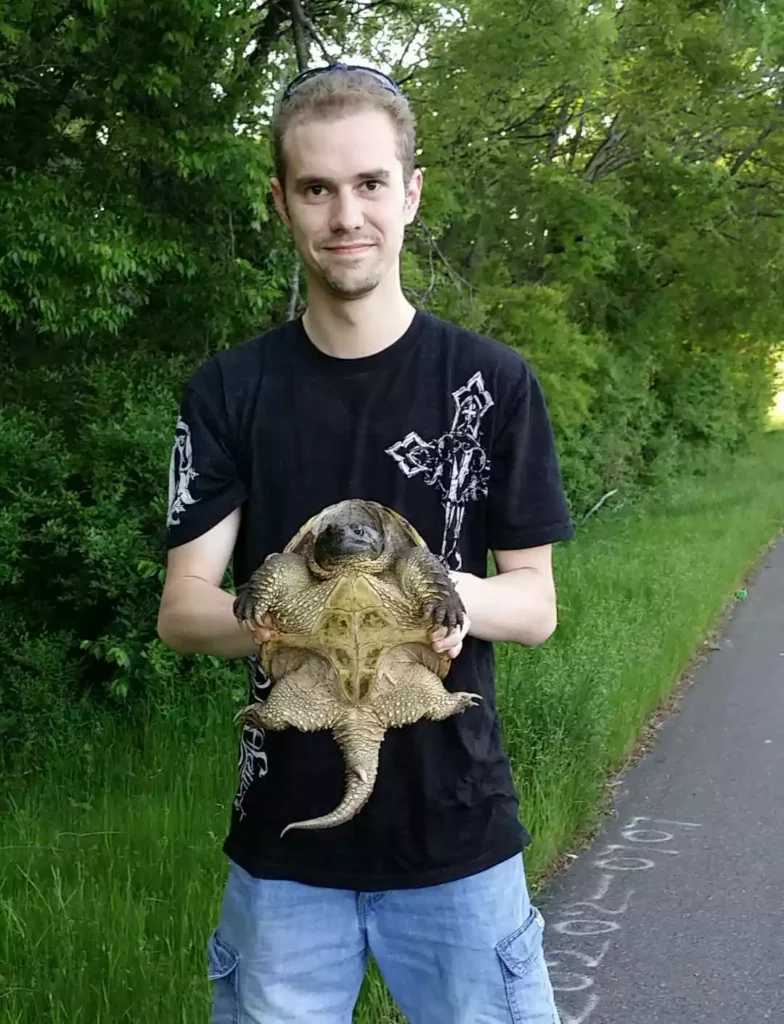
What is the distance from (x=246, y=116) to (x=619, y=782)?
14.9 ft

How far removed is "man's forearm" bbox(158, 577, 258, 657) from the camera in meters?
1.98

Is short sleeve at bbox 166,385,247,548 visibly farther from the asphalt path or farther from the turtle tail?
the asphalt path

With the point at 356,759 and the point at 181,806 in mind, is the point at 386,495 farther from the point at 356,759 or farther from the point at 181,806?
the point at 181,806

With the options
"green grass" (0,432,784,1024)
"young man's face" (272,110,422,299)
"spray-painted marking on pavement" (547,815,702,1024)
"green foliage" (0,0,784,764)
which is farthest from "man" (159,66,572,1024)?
"green foliage" (0,0,784,764)

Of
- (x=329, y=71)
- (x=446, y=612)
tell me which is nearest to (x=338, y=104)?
(x=329, y=71)

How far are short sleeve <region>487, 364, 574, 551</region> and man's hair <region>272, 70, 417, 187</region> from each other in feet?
1.66

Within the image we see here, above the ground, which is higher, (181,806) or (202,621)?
(202,621)

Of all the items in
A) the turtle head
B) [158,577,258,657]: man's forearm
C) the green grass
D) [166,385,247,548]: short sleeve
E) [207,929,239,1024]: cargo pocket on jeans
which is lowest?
the green grass

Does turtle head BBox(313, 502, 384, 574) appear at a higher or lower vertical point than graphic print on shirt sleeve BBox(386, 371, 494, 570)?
lower

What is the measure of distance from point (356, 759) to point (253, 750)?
26cm

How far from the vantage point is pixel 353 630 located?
1.87 meters

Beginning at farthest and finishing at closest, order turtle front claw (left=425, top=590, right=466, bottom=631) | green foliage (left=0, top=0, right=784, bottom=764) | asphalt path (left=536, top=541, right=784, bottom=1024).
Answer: green foliage (left=0, top=0, right=784, bottom=764) → asphalt path (left=536, top=541, right=784, bottom=1024) → turtle front claw (left=425, top=590, right=466, bottom=631)

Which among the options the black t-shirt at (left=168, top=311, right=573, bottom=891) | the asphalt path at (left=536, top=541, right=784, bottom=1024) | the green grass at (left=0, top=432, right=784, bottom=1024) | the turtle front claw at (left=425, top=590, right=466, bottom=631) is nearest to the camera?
the turtle front claw at (left=425, top=590, right=466, bottom=631)

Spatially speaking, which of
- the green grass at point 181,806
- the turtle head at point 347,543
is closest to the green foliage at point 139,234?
the green grass at point 181,806
